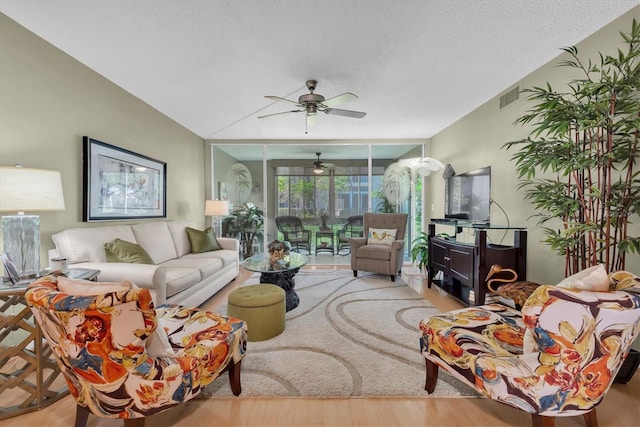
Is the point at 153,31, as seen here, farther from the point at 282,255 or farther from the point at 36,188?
the point at 282,255

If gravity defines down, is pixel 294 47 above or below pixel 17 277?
above

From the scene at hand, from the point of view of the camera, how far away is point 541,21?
2.05 metres

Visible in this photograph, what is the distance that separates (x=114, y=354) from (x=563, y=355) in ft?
6.13

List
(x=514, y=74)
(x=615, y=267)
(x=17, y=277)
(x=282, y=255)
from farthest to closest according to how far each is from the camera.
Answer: (x=282, y=255) → (x=514, y=74) → (x=615, y=267) → (x=17, y=277)

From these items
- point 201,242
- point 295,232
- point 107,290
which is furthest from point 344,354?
point 295,232

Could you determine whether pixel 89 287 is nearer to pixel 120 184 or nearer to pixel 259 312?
pixel 259 312

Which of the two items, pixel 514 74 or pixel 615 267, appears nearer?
pixel 615 267

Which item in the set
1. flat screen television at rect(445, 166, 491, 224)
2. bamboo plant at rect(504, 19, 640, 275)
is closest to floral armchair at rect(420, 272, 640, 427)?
bamboo plant at rect(504, 19, 640, 275)

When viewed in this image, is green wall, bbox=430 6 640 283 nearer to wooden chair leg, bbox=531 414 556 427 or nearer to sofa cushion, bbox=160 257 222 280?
wooden chair leg, bbox=531 414 556 427

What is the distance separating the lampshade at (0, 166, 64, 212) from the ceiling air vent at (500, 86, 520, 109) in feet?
14.0

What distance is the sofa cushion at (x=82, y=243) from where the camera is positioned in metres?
2.40

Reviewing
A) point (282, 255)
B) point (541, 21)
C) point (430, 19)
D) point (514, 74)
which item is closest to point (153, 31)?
point (430, 19)

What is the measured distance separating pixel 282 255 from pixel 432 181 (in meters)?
3.65

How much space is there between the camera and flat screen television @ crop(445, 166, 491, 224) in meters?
3.54
